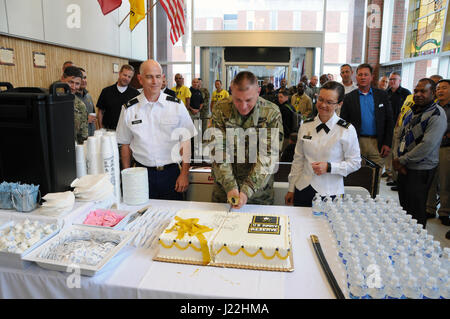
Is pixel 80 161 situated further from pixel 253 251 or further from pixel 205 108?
pixel 205 108

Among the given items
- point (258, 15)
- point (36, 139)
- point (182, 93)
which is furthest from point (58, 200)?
point (258, 15)

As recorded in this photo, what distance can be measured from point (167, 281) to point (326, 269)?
586mm

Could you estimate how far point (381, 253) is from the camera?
3.86 feet

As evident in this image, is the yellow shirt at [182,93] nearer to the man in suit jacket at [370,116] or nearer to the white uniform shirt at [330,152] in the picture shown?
the man in suit jacket at [370,116]

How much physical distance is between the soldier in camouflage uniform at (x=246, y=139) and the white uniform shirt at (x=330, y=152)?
0.25 m

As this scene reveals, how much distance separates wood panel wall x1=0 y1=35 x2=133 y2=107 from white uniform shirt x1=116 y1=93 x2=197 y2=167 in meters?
2.94

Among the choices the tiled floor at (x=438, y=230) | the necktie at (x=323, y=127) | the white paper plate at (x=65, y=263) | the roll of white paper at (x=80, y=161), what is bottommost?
the tiled floor at (x=438, y=230)

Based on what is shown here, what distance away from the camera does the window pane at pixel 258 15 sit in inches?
343

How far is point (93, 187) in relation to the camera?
5.40 feet

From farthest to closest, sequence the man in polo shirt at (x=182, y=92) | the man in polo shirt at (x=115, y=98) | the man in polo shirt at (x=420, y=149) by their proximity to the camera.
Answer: the man in polo shirt at (x=182, y=92)
the man in polo shirt at (x=115, y=98)
the man in polo shirt at (x=420, y=149)

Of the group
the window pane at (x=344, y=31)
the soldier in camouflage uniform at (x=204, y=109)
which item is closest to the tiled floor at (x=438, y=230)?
the soldier in camouflage uniform at (x=204, y=109)

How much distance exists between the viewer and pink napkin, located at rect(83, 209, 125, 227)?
1.53 metres

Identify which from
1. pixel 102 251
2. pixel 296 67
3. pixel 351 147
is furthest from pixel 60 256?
pixel 296 67
